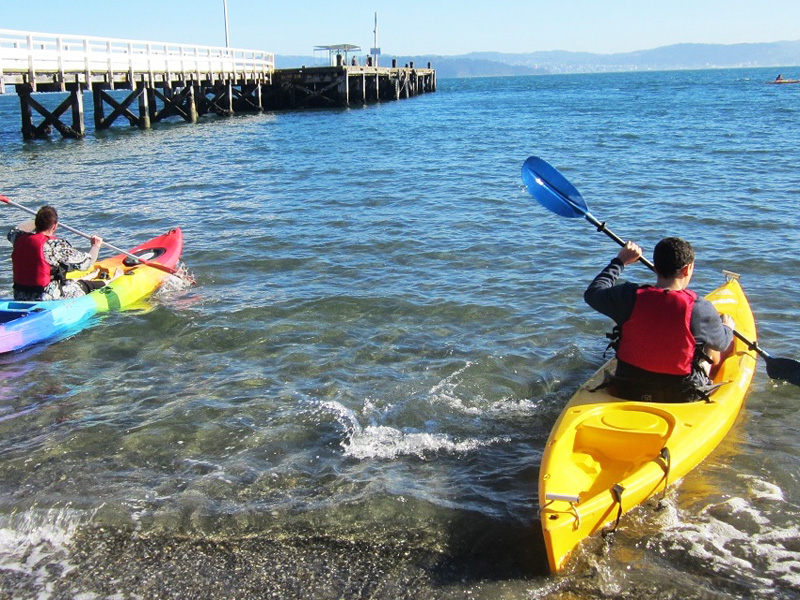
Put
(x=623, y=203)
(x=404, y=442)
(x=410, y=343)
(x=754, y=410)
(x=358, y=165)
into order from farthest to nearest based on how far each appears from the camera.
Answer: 1. (x=358, y=165)
2. (x=623, y=203)
3. (x=410, y=343)
4. (x=754, y=410)
5. (x=404, y=442)

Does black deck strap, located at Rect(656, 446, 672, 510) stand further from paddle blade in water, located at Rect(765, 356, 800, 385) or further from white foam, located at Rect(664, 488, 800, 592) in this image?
paddle blade in water, located at Rect(765, 356, 800, 385)

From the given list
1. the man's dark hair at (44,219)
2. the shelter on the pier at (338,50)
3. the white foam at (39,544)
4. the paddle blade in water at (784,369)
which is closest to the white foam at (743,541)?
the paddle blade in water at (784,369)

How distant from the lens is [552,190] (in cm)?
648

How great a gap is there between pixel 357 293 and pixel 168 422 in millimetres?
3447

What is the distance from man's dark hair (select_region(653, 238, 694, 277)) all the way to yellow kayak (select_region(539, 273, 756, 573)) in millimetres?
885

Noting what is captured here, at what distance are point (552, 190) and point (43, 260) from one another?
16.0ft

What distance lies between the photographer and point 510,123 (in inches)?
1222

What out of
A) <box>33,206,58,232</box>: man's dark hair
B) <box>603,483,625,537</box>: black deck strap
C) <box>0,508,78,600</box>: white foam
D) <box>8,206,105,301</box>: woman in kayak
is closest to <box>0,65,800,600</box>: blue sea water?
<box>0,508,78,600</box>: white foam

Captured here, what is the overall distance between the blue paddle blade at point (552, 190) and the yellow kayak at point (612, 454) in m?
1.57

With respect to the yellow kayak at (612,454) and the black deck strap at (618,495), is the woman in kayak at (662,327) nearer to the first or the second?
the yellow kayak at (612,454)

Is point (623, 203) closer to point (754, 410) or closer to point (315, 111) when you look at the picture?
point (754, 410)

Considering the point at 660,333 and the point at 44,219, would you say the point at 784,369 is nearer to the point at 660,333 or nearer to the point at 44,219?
the point at 660,333

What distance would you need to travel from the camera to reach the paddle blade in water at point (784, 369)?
18.6ft

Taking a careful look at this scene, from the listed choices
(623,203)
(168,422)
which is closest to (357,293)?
(168,422)
